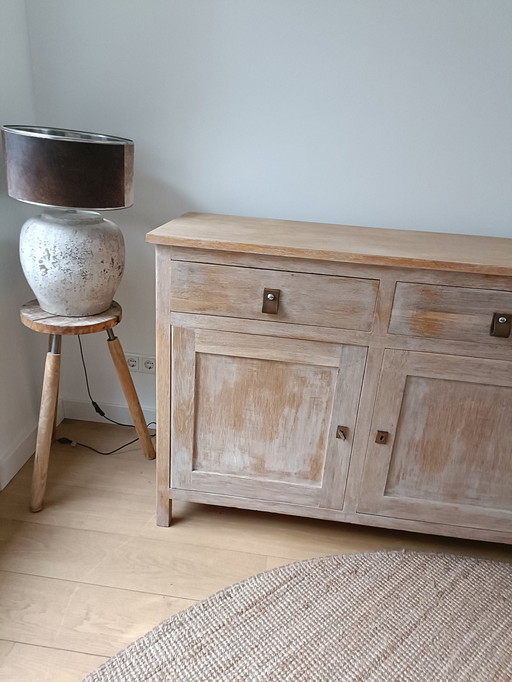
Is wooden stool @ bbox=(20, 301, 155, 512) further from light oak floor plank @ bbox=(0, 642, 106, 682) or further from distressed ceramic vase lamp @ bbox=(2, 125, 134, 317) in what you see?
light oak floor plank @ bbox=(0, 642, 106, 682)

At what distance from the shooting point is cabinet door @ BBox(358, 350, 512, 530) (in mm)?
1271

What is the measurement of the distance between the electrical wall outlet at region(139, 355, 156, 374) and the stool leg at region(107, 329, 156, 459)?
0.22m

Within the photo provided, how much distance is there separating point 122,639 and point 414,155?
5.00 feet

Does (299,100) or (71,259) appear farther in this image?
(299,100)

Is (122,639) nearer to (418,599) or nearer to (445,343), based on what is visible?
(418,599)

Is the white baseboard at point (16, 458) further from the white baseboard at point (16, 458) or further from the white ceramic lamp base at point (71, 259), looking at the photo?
the white ceramic lamp base at point (71, 259)

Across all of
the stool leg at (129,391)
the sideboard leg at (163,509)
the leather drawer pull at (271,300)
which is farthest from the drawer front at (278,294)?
the sideboard leg at (163,509)

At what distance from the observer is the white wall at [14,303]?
148 centimetres

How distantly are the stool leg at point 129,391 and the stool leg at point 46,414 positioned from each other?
0.18 m

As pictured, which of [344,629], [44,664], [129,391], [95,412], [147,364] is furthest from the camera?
[95,412]

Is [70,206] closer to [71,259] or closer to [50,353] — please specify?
[71,259]

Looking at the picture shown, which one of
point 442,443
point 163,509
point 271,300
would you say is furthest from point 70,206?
point 442,443

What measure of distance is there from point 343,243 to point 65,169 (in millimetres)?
694

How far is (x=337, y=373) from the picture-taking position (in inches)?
51.8
